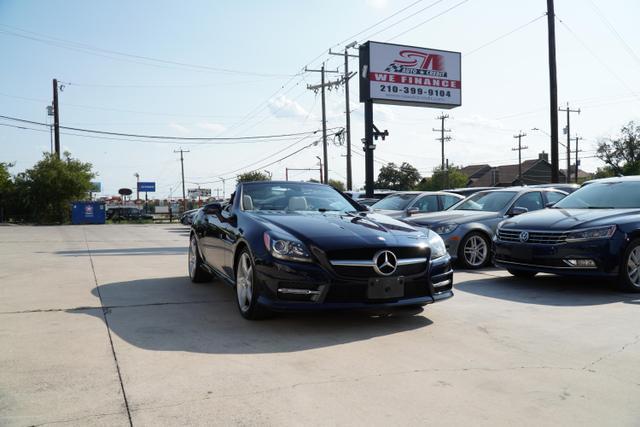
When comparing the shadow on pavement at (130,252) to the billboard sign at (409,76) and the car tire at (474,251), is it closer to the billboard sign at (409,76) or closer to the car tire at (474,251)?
the car tire at (474,251)

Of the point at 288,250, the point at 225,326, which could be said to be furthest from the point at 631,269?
the point at 225,326

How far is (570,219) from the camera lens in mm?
6828

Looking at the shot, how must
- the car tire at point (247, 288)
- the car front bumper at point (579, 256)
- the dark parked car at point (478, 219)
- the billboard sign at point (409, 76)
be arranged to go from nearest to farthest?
the car tire at point (247, 288) < the car front bumper at point (579, 256) < the dark parked car at point (478, 219) < the billboard sign at point (409, 76)

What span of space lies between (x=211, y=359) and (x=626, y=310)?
4.31m

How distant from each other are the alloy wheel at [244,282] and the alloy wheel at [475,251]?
16.0ft

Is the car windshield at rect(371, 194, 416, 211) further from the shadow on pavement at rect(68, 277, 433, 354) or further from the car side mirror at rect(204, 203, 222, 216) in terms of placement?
the shadow on pavement at rect(68, 277, 433, 354)

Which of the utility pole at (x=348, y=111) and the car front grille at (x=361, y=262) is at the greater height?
the utility pole at (x=348, y=111)

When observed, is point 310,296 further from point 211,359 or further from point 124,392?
point 124,392

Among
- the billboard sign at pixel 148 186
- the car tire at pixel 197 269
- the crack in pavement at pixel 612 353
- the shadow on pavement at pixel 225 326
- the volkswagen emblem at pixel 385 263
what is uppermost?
the billboard sign at pixel 148 186

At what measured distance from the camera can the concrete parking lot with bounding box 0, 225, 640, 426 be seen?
114 inches

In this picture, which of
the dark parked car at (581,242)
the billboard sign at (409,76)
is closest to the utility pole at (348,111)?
the billboard sign at (409,76)

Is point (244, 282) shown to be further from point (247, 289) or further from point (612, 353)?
point (612, 353)

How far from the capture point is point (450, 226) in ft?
29.6

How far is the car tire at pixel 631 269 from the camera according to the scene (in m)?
6.42
